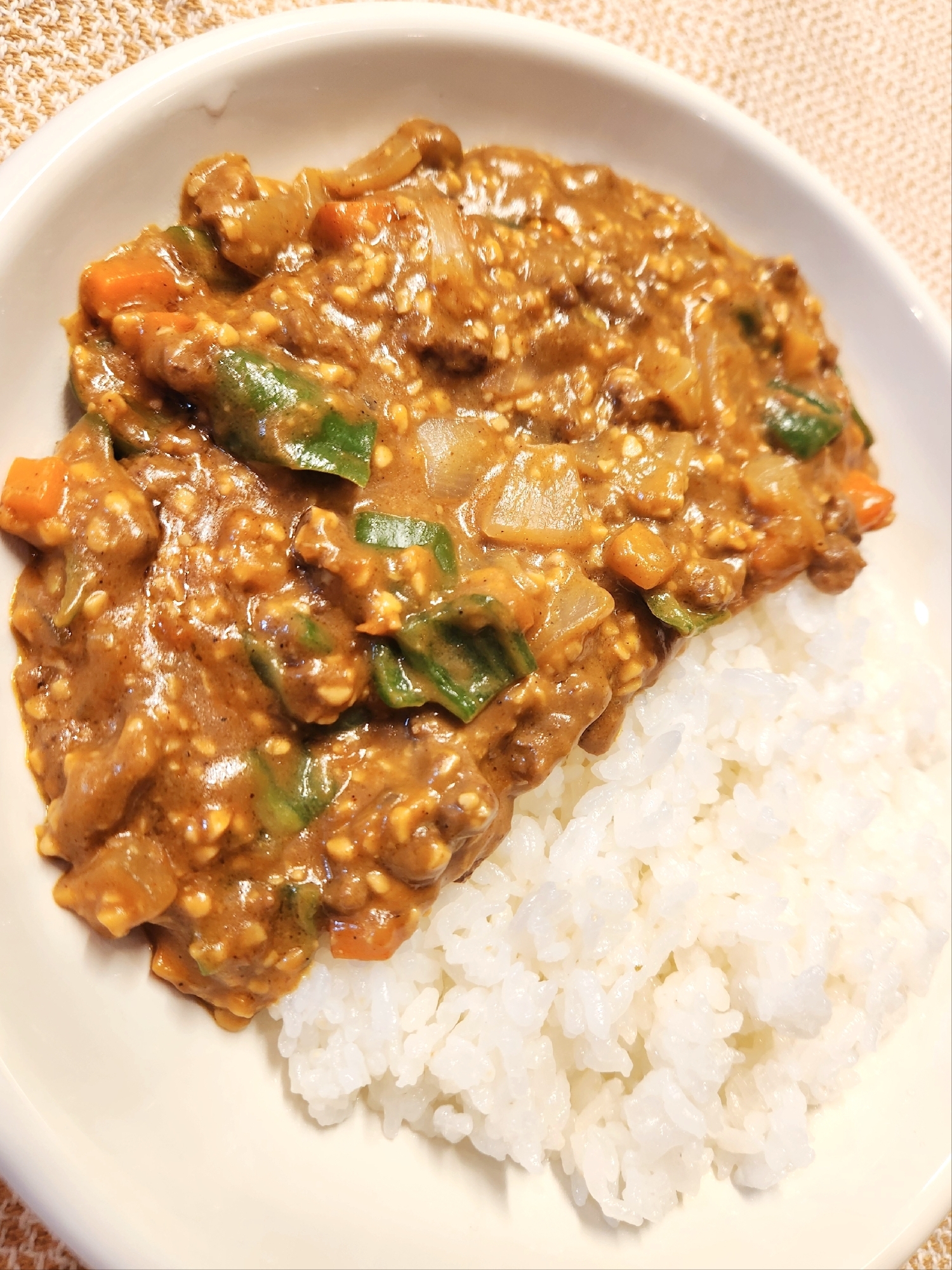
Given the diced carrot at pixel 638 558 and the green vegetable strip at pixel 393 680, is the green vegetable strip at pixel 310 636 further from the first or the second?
the diced carrot at pixel 638 558

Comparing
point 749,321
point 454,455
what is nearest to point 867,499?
point 749,321

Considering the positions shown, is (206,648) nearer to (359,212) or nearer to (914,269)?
(359,212)

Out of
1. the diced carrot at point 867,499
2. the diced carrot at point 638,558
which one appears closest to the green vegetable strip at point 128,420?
the diced carrot at point 638,558

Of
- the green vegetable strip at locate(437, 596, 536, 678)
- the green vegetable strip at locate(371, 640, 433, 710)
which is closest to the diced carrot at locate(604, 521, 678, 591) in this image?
the green vegetable strip at locate(437, 596, 536, 678)

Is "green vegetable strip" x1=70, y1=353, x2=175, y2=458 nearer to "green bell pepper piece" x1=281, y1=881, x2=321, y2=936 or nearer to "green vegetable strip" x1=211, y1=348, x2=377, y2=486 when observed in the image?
"green vegetable strip" x1=211, y1=348, x2=377, y2=486

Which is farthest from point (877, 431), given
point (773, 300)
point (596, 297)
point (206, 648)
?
point (206, 648)
